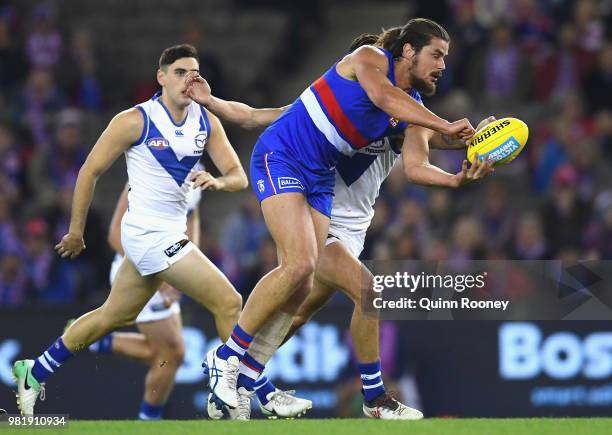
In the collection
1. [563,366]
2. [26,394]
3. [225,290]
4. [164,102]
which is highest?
[164,102]

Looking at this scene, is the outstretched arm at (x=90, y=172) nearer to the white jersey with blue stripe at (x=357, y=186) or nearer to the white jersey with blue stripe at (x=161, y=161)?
the white jersey with blue stripe at (x=161, y=161)

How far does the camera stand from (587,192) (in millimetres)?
14523

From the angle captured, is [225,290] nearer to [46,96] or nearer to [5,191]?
[5,191]

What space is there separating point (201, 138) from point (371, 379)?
2.08 metres

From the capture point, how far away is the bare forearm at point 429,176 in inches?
329

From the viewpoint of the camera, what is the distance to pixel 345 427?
8180 mm

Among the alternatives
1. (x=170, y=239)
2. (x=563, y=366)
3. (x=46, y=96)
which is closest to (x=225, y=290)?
(x=170, y=239)

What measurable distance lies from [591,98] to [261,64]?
15.6 ft

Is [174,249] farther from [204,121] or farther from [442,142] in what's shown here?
[442,142]

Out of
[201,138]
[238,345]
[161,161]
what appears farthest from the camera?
[201,138]

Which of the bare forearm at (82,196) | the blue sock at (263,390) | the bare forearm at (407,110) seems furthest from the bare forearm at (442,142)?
the bare forearm at (82,196)

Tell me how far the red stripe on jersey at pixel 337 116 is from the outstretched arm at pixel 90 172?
1466 mm

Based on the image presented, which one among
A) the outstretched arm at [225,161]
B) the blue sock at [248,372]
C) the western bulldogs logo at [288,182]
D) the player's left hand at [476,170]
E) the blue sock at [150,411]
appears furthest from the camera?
the blue sock at [150,411]

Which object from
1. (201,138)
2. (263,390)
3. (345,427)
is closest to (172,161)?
(201,138)
